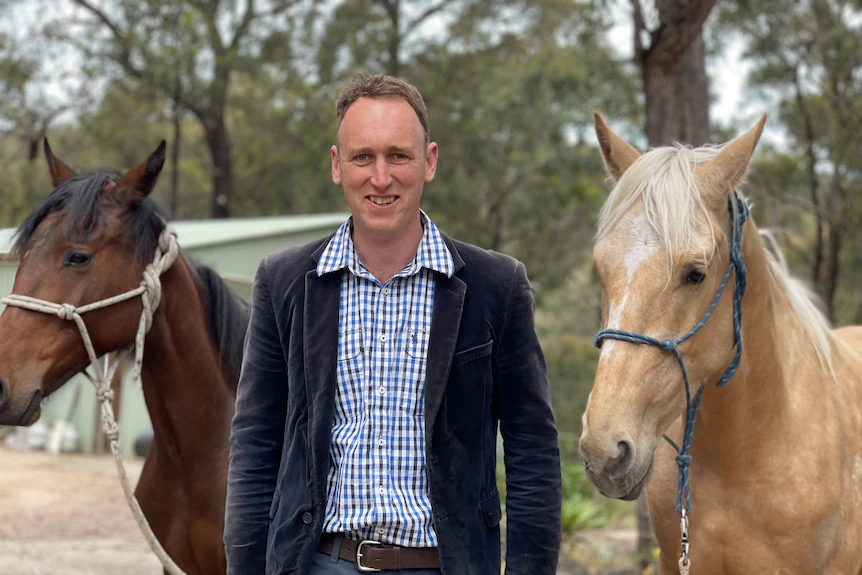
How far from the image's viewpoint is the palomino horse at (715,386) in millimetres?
2600

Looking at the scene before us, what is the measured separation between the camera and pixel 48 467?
1361 centimetres

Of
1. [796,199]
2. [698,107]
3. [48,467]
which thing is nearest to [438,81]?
[796,199]

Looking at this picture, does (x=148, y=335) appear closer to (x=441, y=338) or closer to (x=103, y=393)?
(x=103, y=393)

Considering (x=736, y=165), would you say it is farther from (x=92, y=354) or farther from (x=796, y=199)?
(x=796, y=199)

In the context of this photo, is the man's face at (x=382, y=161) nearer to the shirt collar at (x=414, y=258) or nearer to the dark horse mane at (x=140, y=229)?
the shirt collar at (x=414, y=258)

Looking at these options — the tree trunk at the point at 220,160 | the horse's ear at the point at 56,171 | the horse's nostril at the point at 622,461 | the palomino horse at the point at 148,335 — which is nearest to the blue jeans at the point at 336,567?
the horse's nostril at the point at 622,461

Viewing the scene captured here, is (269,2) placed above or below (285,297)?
above

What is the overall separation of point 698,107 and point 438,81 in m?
16.1

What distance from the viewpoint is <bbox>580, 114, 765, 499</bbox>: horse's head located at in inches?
96.3

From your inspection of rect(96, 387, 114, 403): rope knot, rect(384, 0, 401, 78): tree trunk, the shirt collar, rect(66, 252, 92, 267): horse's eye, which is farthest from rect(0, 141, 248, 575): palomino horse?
rect(384, 0, 401, 78): tree trunk

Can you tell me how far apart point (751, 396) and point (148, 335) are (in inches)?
86.5

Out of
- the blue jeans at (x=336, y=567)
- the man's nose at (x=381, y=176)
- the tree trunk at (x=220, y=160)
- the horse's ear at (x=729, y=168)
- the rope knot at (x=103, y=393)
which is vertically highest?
the tree trunk at (x=220, y=160)

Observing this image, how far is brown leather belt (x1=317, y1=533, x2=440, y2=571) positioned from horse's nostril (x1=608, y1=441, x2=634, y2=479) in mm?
610

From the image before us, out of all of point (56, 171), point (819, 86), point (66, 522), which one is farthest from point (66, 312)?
point (819, 86)
